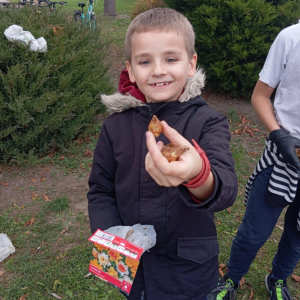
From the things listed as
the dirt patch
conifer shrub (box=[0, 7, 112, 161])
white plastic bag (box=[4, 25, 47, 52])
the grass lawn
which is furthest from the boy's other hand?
white plastic bag (box=[4, 25, 47, 52])

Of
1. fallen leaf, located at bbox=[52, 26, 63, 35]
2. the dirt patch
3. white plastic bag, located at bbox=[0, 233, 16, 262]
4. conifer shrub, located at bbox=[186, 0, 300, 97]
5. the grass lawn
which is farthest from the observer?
conifer shrub, located at bbox=[186, 0, 300, 97]

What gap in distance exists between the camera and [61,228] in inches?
142

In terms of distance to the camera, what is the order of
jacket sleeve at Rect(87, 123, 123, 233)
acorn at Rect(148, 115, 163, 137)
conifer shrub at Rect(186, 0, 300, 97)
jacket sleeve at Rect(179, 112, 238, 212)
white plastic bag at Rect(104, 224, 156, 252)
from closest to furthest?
jacket sleeve at Rect(179, 112, 238, 212) < acorn at Rect(148, 115, 163, 137) < white plastic bag at Rect(104, 224, 156, 252) < jacket sleeve at Rect(87, 123, 123, 233) < conifer shrub at Rect(186, 0, 300, 97)

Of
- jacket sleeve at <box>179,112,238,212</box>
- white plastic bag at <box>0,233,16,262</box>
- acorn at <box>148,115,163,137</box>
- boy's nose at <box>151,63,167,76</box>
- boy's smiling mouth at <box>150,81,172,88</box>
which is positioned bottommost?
white plastic bag at <box>0,233,16,262</box>

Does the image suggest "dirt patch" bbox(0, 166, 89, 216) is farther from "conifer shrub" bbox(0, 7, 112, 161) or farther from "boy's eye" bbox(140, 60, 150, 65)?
"boy's eye" bbox(140, 60, 150, 65)

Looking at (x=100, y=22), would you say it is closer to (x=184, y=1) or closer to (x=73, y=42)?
(x=184, y=1)

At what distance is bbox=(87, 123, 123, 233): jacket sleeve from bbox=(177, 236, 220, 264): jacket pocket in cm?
37

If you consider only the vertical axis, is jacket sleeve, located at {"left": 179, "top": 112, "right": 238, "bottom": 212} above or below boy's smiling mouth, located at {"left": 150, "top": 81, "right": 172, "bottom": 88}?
below

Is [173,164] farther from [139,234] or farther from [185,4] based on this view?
[185,4]

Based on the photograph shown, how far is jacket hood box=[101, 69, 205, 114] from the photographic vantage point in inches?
61.6

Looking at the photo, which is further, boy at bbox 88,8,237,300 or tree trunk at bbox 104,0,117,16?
tree trunk at bbox 104,0,117,16

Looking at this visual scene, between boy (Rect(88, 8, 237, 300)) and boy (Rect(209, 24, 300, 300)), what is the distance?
2.06ft

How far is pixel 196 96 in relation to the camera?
1.58 m

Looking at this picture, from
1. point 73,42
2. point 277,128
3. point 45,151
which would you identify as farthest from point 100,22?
point 277,128
